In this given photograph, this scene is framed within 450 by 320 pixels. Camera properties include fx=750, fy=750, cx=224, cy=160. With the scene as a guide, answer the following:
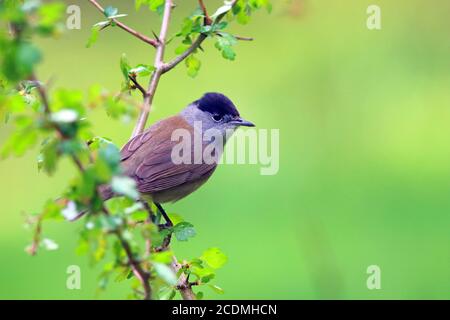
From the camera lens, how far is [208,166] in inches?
163

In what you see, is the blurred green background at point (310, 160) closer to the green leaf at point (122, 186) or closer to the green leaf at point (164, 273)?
the green leaf at point (164, 273)

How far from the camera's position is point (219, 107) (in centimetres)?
433

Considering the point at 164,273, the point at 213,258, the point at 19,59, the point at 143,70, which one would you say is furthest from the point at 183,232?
the point at 19,59

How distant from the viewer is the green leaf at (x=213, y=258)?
2.42 m

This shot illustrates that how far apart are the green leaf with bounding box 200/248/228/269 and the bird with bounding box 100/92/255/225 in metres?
1.19

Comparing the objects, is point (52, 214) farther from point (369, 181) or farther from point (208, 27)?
point (369, 181)

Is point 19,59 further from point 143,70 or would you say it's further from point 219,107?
point 219,107

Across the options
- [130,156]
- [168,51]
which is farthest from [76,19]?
[168,51]

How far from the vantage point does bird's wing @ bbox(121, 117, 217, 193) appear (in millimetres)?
3850


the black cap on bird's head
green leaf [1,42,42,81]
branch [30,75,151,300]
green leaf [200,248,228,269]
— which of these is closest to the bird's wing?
the black cap on bird's head

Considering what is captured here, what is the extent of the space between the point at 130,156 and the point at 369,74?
608 cm

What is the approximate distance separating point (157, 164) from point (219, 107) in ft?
1.94

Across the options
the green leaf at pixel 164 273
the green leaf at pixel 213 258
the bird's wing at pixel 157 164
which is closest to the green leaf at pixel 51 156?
the green leaf at pixel 164 273

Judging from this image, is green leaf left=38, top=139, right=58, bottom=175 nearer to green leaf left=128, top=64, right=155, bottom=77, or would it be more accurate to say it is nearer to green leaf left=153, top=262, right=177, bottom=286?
green leaf left=153, top=262, right=177, bottom=286
